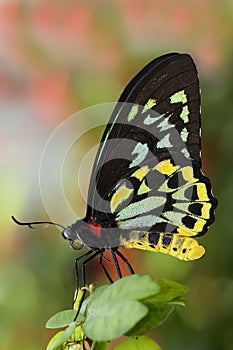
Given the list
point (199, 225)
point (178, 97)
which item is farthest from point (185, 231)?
point (178, 97)

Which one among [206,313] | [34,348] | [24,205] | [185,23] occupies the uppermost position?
[185,23]

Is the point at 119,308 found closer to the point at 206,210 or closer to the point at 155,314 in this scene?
the point at 155,314

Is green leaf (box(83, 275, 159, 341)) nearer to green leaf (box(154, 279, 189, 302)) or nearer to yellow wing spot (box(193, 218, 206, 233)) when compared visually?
green leaf (box(154, 279, 189, 302))

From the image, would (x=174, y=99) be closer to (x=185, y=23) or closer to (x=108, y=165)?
(x=108, y=165)

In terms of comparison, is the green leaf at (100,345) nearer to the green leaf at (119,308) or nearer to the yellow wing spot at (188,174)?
the green leaf at (119,308)

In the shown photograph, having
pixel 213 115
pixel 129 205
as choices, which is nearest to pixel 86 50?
pixel 213 115

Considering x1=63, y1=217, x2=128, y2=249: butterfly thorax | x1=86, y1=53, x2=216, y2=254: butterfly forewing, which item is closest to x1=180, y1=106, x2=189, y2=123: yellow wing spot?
x1=86, y1=53, x2=216, y2=254: butterfly forewing

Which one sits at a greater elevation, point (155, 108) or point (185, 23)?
point (185, 23)
